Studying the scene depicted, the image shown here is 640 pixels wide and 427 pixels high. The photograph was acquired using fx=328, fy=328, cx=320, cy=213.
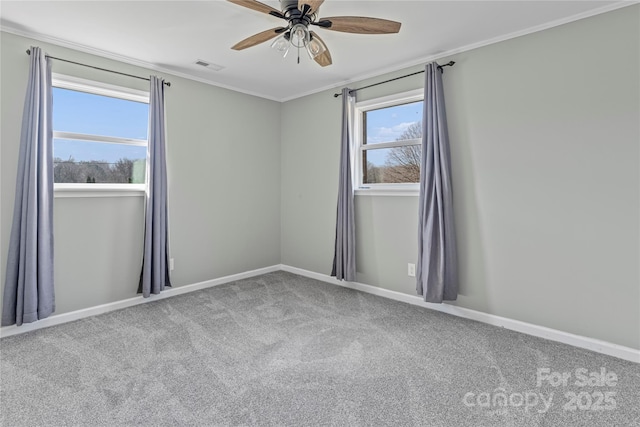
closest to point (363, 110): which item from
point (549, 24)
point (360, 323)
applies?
point (549, 24)

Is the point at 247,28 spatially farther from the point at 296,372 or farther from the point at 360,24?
the point at 296,372

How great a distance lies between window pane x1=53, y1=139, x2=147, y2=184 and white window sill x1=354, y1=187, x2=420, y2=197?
2.41 metres

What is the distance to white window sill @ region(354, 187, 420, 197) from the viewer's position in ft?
11.2

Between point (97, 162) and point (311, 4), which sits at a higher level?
point (311, 4)

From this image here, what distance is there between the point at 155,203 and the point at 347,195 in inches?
81.6

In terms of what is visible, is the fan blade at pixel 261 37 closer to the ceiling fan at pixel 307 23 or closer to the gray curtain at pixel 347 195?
the ceiling fan at pixel 307 23

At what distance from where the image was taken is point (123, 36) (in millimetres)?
2793

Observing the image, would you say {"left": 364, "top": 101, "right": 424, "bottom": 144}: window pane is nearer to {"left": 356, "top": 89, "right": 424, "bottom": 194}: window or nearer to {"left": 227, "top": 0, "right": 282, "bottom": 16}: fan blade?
{"left": 356, "top": 89, "right": 424, "bottom": 194}: window

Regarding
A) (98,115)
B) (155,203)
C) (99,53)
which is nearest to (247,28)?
(99,53)

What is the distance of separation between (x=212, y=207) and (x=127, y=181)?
37.9 inches

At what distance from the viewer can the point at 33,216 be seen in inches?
105

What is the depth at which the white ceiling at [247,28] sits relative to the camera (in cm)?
234

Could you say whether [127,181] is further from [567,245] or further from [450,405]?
[567,245]

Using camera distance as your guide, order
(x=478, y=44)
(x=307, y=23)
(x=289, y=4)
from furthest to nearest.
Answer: (x=478, y=44), (x=307, y=23), (x=289, y=4)
